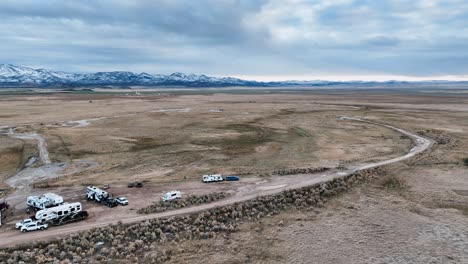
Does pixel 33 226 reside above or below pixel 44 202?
below

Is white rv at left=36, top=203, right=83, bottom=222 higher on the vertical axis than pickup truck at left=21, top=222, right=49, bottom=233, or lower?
higher

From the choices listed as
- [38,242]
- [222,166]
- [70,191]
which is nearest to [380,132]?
[222,166]

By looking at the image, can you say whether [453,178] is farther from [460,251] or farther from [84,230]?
[84,230]

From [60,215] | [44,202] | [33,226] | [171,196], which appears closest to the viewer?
[33,226]

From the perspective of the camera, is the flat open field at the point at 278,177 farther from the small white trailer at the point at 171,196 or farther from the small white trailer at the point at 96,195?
the small white trailer at the point at 171,196

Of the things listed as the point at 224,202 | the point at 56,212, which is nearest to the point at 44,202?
the point at 56,212

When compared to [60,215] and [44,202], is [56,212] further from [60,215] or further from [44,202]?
[44,202]

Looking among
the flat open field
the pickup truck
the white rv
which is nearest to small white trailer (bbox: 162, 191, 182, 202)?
the flat open field

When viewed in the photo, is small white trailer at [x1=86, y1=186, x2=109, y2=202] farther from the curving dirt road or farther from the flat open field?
the curving dirt road
